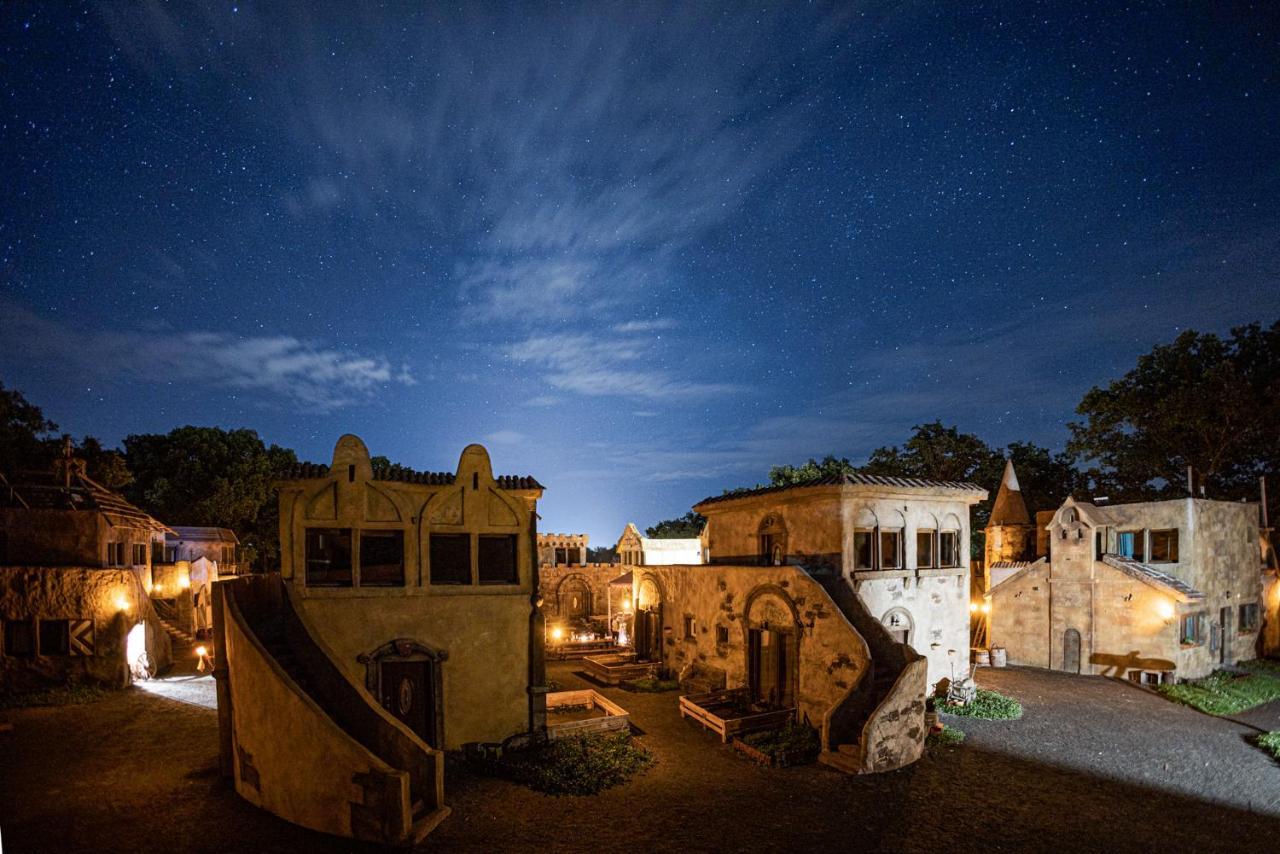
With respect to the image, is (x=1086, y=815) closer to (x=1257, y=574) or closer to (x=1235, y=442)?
(x=1257, y=574)

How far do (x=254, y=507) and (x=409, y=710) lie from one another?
36.6 meters

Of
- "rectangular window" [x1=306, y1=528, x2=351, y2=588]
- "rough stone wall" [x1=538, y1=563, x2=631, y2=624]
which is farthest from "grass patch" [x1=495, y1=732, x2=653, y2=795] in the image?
"rough stone wall" [x1=538, y1=563, x2=631, y2=624]

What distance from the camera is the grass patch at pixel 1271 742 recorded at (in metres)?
16.2

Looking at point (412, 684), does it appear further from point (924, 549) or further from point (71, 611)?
point (924, 549)

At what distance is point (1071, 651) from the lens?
25.8 m

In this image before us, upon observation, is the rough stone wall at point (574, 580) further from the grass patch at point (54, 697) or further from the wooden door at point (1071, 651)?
the wooden door at point (1071, 651)

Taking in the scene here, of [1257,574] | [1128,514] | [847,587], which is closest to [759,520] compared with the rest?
[847,587]

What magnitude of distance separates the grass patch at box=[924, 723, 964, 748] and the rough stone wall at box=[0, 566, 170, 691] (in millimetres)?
26665

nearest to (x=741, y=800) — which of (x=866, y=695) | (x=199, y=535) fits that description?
(x=866, y=695)

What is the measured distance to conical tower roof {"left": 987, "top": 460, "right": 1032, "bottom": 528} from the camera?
3344 centimetres

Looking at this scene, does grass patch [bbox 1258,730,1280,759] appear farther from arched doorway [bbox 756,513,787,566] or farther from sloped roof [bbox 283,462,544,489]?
sloped roof [bbox 283,462,544,489]

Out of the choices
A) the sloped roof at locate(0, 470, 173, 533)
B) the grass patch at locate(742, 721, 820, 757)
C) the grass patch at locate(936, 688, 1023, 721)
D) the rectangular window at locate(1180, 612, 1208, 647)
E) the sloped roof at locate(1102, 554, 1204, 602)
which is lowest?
the grass patch at locate(936, 688, 1023, 721)

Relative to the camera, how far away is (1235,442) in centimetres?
3359

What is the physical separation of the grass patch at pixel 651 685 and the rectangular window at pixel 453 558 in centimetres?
1072
